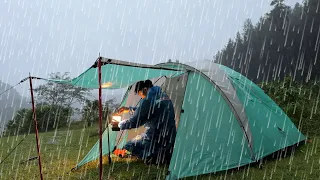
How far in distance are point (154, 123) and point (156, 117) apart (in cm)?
14

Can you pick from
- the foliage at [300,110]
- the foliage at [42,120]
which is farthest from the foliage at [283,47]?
the foliage at [42,120]

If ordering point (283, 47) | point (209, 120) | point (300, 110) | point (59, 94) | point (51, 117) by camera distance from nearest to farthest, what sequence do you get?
point (209, 120)
point (300, 110)
point (51, 117)
point (59, 94)
point (283, 47)

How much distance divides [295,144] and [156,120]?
3257 mm

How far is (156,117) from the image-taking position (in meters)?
5.18

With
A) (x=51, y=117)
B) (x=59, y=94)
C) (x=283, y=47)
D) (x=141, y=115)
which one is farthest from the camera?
(x=283, y=47)

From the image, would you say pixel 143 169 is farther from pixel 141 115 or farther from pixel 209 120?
pixel 209 120

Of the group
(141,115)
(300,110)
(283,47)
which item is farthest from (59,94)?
(283,47)

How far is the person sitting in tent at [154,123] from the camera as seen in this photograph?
4961 millimetres

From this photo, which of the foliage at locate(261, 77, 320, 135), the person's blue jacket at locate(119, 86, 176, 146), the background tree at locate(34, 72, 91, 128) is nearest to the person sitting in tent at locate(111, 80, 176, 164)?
the person's blue jacket at locate(119, 86, 176, 146)

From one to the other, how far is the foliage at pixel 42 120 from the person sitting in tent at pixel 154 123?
1292 centimetres

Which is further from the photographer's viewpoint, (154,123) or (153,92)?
(154,123)

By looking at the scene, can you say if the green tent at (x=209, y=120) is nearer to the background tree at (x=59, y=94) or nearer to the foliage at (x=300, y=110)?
the foliage at (x=300, y=110)

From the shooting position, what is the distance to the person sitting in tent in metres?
4.96

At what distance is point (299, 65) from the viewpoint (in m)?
30.5
